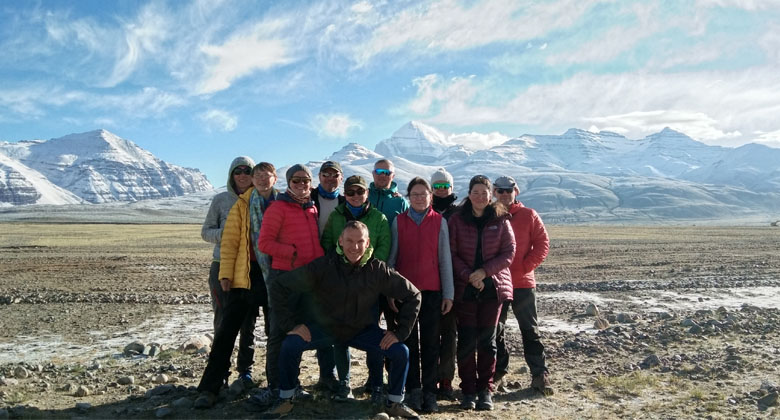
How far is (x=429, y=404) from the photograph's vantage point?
534 cm

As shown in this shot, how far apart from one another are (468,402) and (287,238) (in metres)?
2.71

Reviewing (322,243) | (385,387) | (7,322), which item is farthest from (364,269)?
(7,322)

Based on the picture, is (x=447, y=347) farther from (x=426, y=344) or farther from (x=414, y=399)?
(x=414, y=399)

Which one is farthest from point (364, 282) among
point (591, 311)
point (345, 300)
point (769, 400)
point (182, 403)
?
point (591, 311)

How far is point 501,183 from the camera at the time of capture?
6309 mm

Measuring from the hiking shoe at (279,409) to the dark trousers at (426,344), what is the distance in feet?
4.29

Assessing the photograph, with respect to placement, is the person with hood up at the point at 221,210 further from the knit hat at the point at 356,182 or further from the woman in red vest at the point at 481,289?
the woman in red vest at the point at 481,289

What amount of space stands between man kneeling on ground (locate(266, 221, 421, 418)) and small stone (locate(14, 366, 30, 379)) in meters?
3.72

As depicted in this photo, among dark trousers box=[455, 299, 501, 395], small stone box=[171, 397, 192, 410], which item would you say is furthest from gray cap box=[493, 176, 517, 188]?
small stone box=[171, 397, 192, 410]

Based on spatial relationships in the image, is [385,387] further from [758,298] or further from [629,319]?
[758,298]

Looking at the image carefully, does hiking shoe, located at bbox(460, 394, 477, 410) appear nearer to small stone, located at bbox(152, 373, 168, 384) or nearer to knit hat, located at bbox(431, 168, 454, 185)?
knit hat, located at bbox(431, 168, 454, 185)

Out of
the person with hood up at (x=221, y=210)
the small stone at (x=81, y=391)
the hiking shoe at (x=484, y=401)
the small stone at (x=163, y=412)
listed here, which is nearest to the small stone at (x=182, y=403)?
the small stone at (x=163, y=412)

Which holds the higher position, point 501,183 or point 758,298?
point 501,183

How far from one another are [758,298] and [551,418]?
1029 cm
